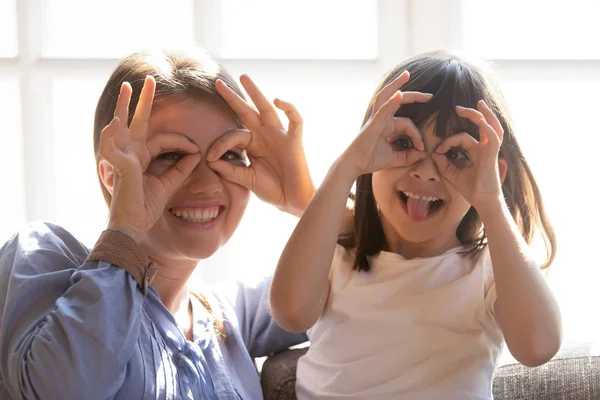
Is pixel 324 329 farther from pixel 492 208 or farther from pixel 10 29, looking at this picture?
pixel 10 29

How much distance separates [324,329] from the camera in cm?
175

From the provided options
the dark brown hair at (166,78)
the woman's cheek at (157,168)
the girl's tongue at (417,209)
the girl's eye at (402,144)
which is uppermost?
the dark brown hair at (166,78)

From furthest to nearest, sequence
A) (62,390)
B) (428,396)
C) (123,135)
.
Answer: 1. (428,396)
2. (123,135)
3. (62,390)

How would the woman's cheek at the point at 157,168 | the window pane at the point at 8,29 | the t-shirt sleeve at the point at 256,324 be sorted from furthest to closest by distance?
the window pane at the point at 8,29 < the t-shirt sleeve at the point at 256,324 < the woman's cheek at the point at 157,168

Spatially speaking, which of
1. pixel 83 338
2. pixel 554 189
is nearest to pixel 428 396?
pixel 83 338

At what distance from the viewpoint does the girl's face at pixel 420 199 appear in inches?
63.1

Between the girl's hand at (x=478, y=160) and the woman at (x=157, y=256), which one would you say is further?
the girl's hand at (x=478, y=160)

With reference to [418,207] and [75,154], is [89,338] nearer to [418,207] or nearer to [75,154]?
[418,207]

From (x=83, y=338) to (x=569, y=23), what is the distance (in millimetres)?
1773

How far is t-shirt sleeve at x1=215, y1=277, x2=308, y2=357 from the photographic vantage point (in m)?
1.87

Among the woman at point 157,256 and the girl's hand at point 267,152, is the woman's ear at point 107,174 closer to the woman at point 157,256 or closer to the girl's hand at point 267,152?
the woman at point 157,256

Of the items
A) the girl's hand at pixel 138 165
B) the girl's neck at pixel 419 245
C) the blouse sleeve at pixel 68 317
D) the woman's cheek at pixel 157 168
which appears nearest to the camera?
the blouse sleeve at pixel 68 317

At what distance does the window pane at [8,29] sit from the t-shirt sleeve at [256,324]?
992mm

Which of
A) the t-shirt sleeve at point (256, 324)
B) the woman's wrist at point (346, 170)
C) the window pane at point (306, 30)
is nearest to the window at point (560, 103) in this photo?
the window pane at point (306, 30)
